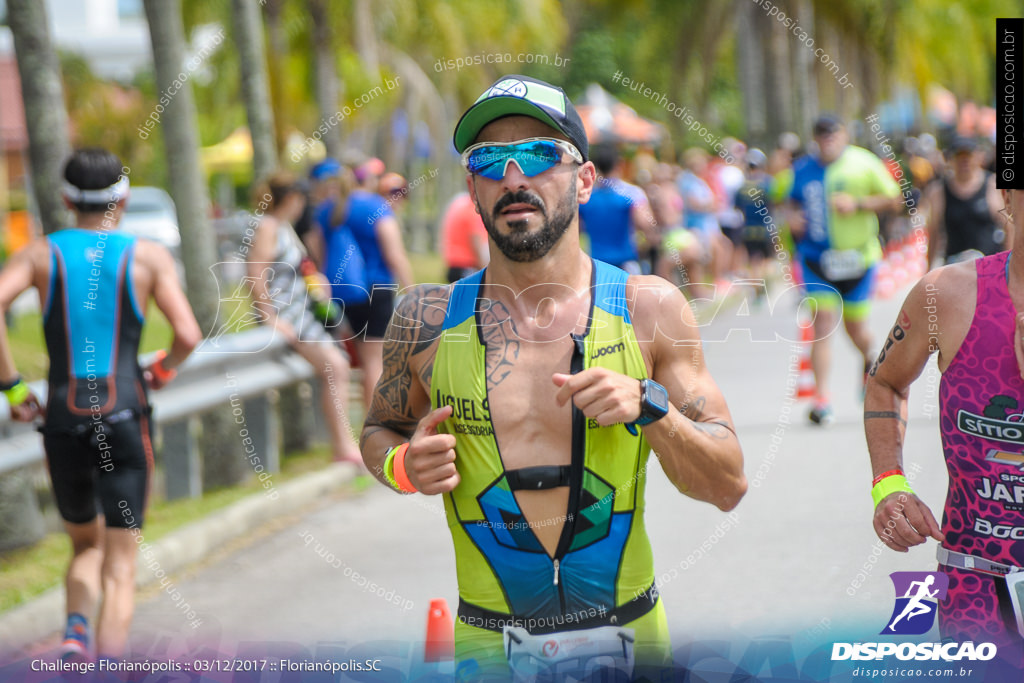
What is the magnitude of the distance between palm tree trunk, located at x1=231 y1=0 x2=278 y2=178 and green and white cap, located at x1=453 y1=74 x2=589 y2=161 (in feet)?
23.5

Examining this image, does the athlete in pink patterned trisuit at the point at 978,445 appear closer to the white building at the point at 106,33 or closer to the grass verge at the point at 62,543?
the grass verge at the point at 62,543

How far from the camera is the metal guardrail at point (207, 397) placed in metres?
6.24

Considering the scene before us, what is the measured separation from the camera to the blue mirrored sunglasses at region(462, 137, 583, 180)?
9.13ft

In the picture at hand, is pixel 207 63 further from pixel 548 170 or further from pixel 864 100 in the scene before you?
pixel 548 170

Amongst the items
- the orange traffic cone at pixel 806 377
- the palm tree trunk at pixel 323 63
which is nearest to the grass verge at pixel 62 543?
the orange traffic cone at pixel 806 377

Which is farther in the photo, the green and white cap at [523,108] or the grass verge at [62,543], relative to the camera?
the grass verge at [62,543]

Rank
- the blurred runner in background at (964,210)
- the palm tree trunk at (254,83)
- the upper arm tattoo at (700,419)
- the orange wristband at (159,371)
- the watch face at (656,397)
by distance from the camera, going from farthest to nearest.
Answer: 1. the palm tree trunk at (254,83)
2. the blurred runner in background at (964,210)
3. the orange wristband at (159,371)
4. the upper arm tattoo at (700,419)
5. the watch face at (656,397)

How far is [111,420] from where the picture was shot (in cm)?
489

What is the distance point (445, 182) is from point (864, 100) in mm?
17026

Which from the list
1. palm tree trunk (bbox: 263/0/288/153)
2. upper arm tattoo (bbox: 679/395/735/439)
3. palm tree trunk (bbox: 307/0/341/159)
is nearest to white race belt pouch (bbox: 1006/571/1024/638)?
upper arm tattoo (bbox: 679/395/735/439)

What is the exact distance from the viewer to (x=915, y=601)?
285cm

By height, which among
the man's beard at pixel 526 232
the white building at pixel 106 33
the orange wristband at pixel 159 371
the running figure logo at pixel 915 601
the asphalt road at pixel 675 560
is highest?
the white building at pixel 106 33

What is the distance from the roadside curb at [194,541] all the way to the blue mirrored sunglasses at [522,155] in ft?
9.64

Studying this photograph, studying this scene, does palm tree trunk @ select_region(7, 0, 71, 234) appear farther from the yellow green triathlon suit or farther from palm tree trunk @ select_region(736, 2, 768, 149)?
palm tree trunk @ select_region(736, 2, 768, 149)
